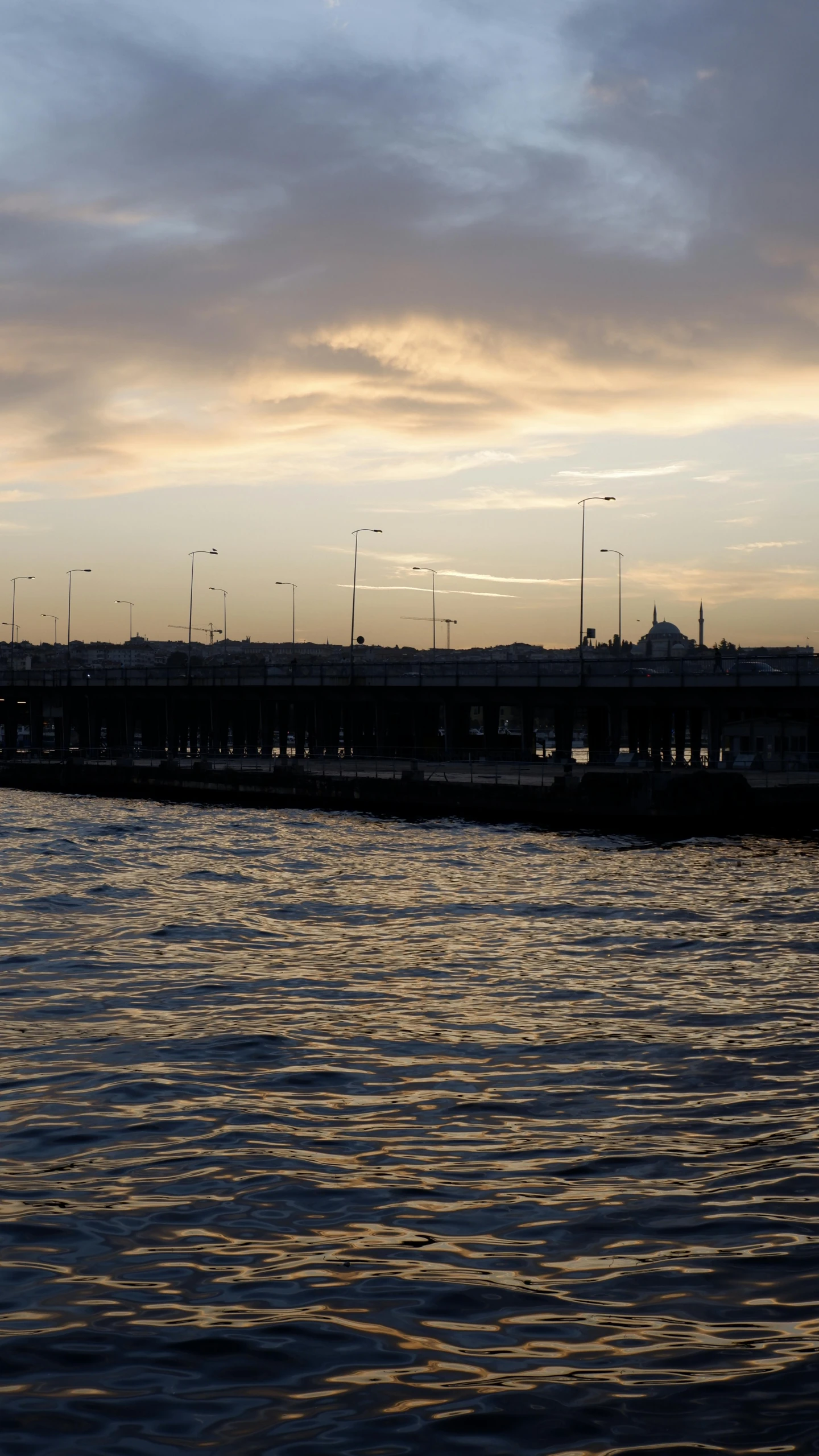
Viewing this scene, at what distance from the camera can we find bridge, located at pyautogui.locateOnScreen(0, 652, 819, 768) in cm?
9600

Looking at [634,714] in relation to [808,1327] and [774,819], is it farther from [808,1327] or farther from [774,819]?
[808,1327]

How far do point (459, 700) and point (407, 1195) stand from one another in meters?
107

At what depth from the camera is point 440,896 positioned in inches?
1447

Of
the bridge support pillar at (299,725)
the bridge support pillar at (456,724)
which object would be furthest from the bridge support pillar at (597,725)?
the bridge support pillar at (299,725)

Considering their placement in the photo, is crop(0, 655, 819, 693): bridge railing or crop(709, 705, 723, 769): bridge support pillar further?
crop(0, 655, 819, 693): bridge railing

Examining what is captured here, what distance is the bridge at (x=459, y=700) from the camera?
9600cm

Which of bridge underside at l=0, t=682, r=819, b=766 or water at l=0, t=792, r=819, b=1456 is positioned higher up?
bridge underside at l=0, t=682, r=819, b=766

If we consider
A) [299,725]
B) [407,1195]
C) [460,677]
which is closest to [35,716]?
[299,725]

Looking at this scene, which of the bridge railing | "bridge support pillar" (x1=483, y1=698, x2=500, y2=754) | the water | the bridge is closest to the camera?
the water

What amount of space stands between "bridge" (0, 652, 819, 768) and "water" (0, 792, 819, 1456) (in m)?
58.3

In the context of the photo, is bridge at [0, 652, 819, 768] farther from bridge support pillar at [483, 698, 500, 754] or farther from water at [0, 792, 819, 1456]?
water at [0, 792, 819, 1456]

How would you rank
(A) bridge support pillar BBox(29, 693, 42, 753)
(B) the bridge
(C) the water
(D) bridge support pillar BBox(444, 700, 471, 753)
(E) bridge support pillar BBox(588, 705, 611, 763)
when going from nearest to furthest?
(C) the water, (B) the bridge, (D) bridge support pillar BBox(444, 700, 471, 753), (E) bridge support pillar BBox(588, 705, 611, 763), (A) bridge support pillar BBox(29, 693, 42, 753)

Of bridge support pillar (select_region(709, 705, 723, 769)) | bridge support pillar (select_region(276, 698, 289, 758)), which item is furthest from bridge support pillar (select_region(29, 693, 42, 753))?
bridge support pillar (select_region(709, 705, 723, 769))

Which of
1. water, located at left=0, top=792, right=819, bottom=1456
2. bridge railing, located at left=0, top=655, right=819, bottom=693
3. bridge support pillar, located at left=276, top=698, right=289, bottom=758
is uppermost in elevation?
bridge railing, located at left=0, top=655, right=819, bottom=693
